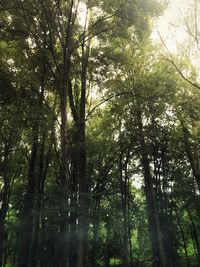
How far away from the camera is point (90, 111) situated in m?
11.7

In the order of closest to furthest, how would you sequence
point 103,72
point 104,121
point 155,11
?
point 155,11
point 103,72
point 104,121

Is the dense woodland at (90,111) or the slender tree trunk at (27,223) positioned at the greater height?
the dense woodland at (90,111)

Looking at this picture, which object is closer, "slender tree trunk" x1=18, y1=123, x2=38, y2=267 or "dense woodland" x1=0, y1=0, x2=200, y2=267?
"dense woodland" x1=0, y1=0, x2=200, y2=267

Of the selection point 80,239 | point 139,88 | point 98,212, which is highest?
→ point 139,88

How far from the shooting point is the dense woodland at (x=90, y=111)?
29.7 feet

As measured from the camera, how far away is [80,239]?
9773 millimetres

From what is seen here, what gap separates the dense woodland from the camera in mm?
9062

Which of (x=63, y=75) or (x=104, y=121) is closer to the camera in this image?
(x=63, y=75)

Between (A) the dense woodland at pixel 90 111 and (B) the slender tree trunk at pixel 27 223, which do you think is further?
(B) the slender tree trunk at pixel 27 223

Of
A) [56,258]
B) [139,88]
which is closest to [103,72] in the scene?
[139,88]

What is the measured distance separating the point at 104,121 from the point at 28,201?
643cm

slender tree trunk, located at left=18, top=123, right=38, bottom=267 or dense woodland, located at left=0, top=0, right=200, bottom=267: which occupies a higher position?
dense woodland, located at left=0, top=0, right=200, bottom=267

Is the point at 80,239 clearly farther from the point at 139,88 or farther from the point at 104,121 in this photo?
the point at 104,121

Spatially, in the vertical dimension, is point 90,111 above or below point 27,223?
above
